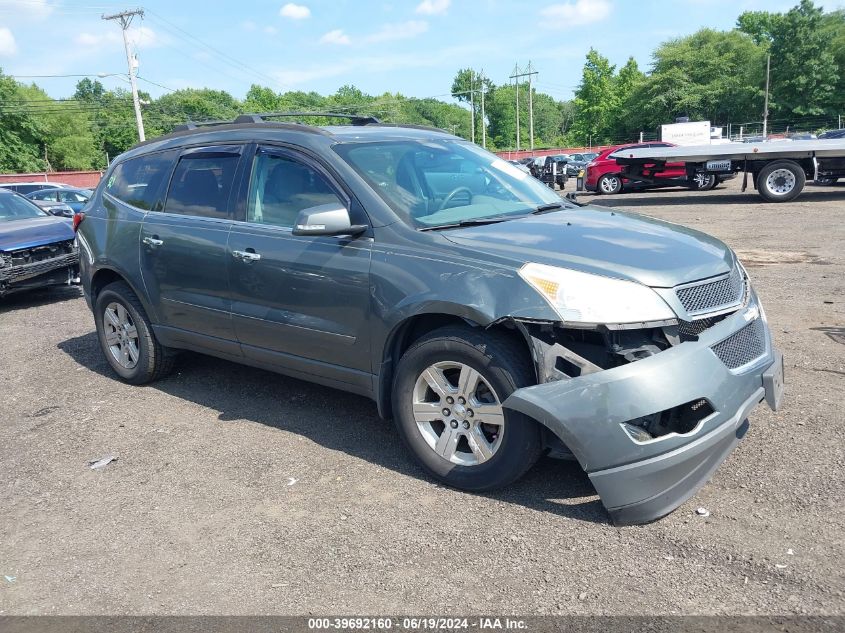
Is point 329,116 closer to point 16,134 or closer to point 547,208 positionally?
point 547,208

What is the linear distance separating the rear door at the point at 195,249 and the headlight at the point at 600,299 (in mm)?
2356

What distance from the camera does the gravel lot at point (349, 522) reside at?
2777 millimetres

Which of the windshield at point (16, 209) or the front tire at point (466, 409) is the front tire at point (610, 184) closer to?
the windshield at point (16, 209)

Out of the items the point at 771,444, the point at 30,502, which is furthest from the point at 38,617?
the point at 771,444

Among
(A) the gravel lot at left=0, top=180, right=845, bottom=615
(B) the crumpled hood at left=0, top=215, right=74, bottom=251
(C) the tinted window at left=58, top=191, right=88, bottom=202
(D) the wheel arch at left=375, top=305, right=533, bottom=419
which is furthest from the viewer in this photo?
(C) the tinted window at left=58, top=191, right=88, bottom=202

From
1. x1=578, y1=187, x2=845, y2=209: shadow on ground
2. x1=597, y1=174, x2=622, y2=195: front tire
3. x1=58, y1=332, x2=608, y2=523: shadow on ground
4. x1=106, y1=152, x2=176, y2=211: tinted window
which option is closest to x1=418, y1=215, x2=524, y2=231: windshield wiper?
x1=58, y1=332, x2=608, y2=523: shadow on ground

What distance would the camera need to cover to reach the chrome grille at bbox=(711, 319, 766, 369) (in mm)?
3223

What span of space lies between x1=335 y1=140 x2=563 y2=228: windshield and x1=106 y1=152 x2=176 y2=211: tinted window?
5.93 ft

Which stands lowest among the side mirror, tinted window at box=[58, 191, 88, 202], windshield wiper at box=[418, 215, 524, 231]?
tinted window at box=[58, 191, 88, 202]

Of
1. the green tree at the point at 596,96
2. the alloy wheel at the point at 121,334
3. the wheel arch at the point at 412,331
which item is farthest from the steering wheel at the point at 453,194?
the green tree at the point at 596,96

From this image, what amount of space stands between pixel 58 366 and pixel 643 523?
5426 mm

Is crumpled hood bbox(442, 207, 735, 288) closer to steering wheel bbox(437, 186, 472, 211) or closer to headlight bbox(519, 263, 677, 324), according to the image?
headlight bbox(519, 263, 677, 324)

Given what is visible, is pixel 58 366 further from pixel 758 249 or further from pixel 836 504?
pixel 758 249

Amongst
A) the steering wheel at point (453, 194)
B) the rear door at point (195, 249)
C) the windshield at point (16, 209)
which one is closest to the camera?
the steering wheel at point (453, 194)
